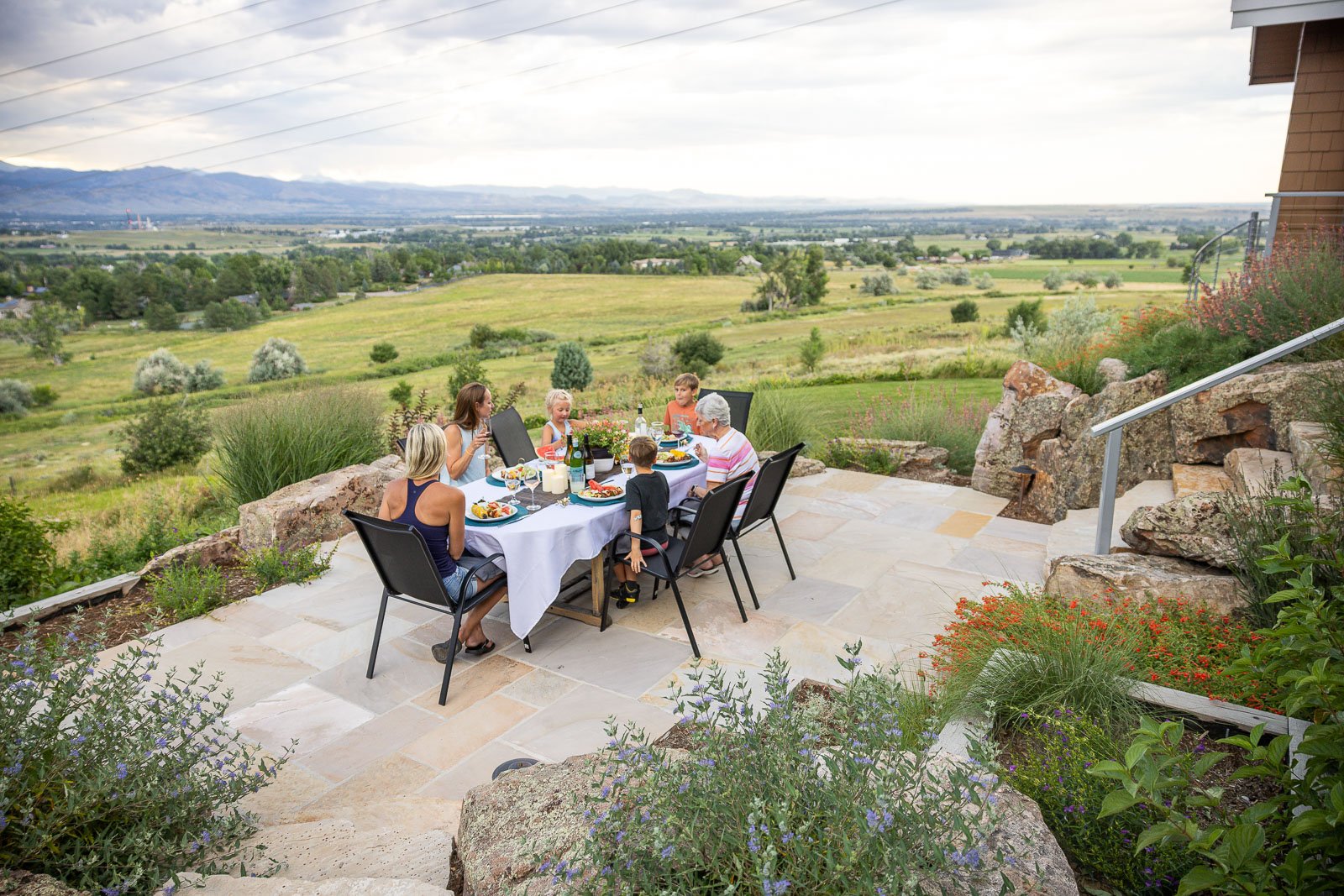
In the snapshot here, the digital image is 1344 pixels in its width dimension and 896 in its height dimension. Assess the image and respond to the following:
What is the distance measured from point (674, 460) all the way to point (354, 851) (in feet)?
10.4

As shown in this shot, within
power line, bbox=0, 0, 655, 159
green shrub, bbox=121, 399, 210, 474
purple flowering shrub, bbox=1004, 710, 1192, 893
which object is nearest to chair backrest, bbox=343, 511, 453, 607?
purple flowering shrub, bbox=1004, 710, 1192, 893

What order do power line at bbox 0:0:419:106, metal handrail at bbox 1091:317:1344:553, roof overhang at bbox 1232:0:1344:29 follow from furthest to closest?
power line at bbox 0:0:419:106 → roof overhang at bbox 1232:0:1344:29 → metal handrail at bbox 1091:317:1344:553

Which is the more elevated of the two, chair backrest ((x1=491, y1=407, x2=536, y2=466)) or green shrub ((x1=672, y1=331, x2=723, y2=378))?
chair backrest ((x1=491, y1=407, x2=536, y2=466))

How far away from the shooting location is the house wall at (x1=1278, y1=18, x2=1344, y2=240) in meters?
7.90

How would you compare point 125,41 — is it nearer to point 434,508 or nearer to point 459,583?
point 434,508

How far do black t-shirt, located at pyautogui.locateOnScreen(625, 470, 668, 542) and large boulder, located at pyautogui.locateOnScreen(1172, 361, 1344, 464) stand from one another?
3777mm

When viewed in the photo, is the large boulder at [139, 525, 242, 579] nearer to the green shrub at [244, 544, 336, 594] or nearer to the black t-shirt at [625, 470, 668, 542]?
the green shrub at [244, 544, 336, 594]

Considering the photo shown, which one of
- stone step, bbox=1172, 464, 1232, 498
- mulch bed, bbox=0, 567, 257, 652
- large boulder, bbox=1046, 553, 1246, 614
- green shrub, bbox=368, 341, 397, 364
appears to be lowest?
green shrub, bbox=368, 341, 397, 364

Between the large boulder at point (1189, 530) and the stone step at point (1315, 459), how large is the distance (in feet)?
1.35

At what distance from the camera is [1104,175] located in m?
41.3

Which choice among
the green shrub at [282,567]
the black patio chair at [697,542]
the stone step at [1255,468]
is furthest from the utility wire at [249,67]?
the stone step at [1255,468]

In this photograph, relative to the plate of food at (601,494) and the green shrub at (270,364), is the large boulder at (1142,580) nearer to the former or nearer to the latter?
the plate of food at (601,494)

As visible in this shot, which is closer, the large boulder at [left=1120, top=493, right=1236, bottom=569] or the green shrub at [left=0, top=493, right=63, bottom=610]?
the large boulder at [left=1120, top=493, right=1236, bottom=569]

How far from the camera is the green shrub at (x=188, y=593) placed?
15.9 feet
